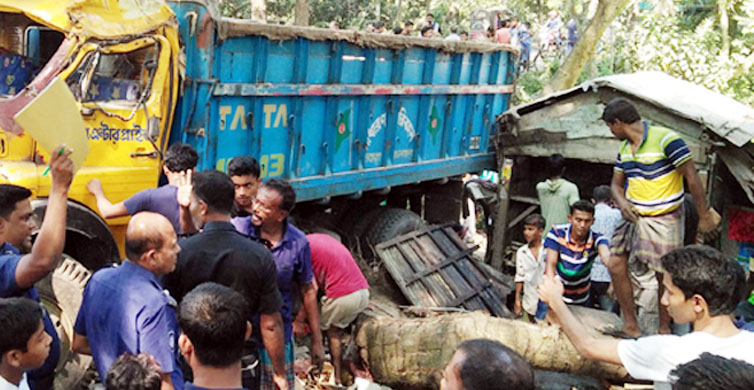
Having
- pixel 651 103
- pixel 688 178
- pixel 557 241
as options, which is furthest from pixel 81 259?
pixel 651 103

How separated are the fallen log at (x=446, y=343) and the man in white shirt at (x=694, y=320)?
1.64 metres

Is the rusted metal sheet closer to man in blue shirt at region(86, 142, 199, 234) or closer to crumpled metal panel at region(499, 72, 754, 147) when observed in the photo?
crumpled metal panel at region(499, 72, 754, 147)

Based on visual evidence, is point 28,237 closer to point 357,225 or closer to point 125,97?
point 125,97

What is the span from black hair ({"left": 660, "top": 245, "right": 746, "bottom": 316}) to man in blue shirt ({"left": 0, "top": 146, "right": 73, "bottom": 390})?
2453 mm

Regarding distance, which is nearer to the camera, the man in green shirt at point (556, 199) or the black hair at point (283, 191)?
the black hair at point (283, 191)

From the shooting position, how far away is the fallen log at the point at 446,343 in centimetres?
469

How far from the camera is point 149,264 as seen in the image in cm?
288

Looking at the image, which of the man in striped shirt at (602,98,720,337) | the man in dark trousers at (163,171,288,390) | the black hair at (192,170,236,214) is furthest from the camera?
the man in striped shirt at (602,98,720,337)

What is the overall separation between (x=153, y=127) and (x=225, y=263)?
2.17 meters

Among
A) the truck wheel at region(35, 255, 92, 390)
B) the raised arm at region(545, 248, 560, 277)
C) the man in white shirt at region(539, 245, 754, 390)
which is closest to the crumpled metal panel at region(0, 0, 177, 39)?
the truck wheel at region(35, 255, 92, 390)

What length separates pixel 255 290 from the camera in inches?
128

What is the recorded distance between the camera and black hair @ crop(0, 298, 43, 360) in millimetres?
2322

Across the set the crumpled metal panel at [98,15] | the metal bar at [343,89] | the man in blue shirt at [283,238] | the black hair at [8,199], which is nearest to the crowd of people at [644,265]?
the man in blue shirt at [283,238]

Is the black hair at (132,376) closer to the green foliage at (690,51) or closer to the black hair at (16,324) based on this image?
the black hair at (16,324)
